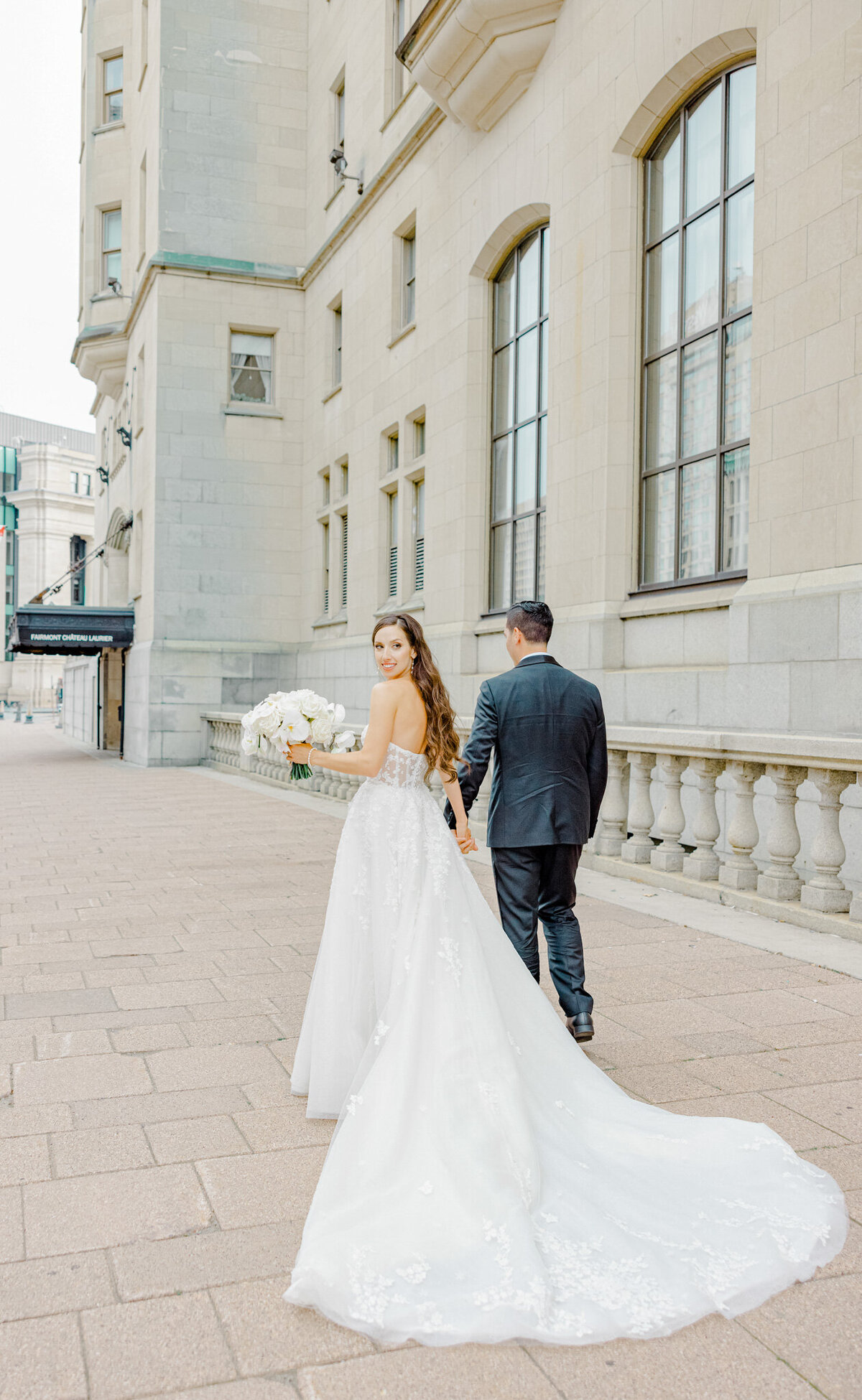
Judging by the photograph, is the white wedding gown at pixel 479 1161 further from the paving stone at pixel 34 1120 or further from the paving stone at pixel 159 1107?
the paving stone at pixel 34 1120

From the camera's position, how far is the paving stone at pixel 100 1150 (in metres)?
3.59

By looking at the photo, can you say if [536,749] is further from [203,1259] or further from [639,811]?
[639,811]

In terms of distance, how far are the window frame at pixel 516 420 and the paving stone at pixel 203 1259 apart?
11.6 metres

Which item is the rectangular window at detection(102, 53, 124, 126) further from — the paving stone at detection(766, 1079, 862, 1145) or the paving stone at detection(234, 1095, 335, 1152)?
the paving stone at detection(766, 1079, 862, 1145)

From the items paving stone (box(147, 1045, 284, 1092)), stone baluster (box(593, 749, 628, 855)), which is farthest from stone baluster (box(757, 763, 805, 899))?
paving stone (box(147, 1045, 284, 1092))

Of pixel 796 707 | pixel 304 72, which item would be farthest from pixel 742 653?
pixel 304 72

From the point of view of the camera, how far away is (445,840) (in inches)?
161

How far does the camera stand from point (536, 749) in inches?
189

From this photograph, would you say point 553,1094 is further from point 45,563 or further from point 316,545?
point 45,563

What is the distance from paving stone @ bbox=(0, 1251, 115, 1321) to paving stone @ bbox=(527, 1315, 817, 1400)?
1085 millimetres

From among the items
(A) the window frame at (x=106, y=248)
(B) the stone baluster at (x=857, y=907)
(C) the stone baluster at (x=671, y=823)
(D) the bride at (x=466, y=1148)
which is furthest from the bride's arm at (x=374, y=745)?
(A) the window frame at (x=106, y=248)

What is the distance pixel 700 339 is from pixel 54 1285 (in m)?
10.5

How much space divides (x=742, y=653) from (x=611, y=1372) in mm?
7635

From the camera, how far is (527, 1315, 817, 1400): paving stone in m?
2.38
